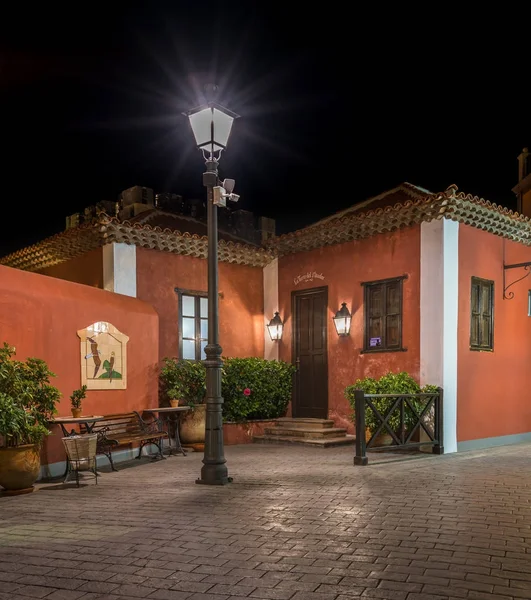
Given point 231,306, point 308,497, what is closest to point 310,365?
point 231,306

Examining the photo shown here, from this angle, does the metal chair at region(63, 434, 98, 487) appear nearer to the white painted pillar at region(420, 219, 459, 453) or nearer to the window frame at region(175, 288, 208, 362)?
the window frame at region(175, 288, 208, 362)

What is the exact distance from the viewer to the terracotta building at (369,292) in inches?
411

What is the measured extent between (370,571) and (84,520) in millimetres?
2839

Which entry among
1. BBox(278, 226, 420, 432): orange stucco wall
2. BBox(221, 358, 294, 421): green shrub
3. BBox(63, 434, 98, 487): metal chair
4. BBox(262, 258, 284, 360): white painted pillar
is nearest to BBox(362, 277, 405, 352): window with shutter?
BBox(278, 226, 420, 432): orange stucco wall

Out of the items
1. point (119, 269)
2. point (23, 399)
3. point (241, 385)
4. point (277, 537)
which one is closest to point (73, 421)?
point (23, 399)

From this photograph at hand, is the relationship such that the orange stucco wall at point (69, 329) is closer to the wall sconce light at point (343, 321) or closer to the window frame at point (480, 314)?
the wall sconce light at point (343, 321)

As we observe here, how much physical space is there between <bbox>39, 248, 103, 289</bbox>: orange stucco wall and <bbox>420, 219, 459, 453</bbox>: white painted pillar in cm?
599

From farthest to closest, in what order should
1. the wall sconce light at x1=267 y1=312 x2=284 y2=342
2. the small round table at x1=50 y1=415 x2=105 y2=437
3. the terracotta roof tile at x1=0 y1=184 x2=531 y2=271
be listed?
the wall sconce light at x1=267 y1=312 x2=284 y2=342
the terracotta roof tile at x1=0 y1=184 x2=531 y2=271
the small round table at x1=50 y1=415 x2=105 y2=437

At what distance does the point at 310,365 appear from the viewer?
41.4ft

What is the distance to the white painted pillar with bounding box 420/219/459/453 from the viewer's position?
10172 millimetres

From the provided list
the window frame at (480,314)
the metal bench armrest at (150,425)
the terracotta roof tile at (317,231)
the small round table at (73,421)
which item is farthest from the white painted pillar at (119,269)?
the window frame at (480,314)

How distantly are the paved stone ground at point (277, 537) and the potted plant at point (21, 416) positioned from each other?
0.97ft

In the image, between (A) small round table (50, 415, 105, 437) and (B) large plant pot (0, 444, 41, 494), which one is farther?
(A) small round table (50, 415, 105, 437)

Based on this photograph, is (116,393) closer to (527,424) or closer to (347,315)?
(347,315)
